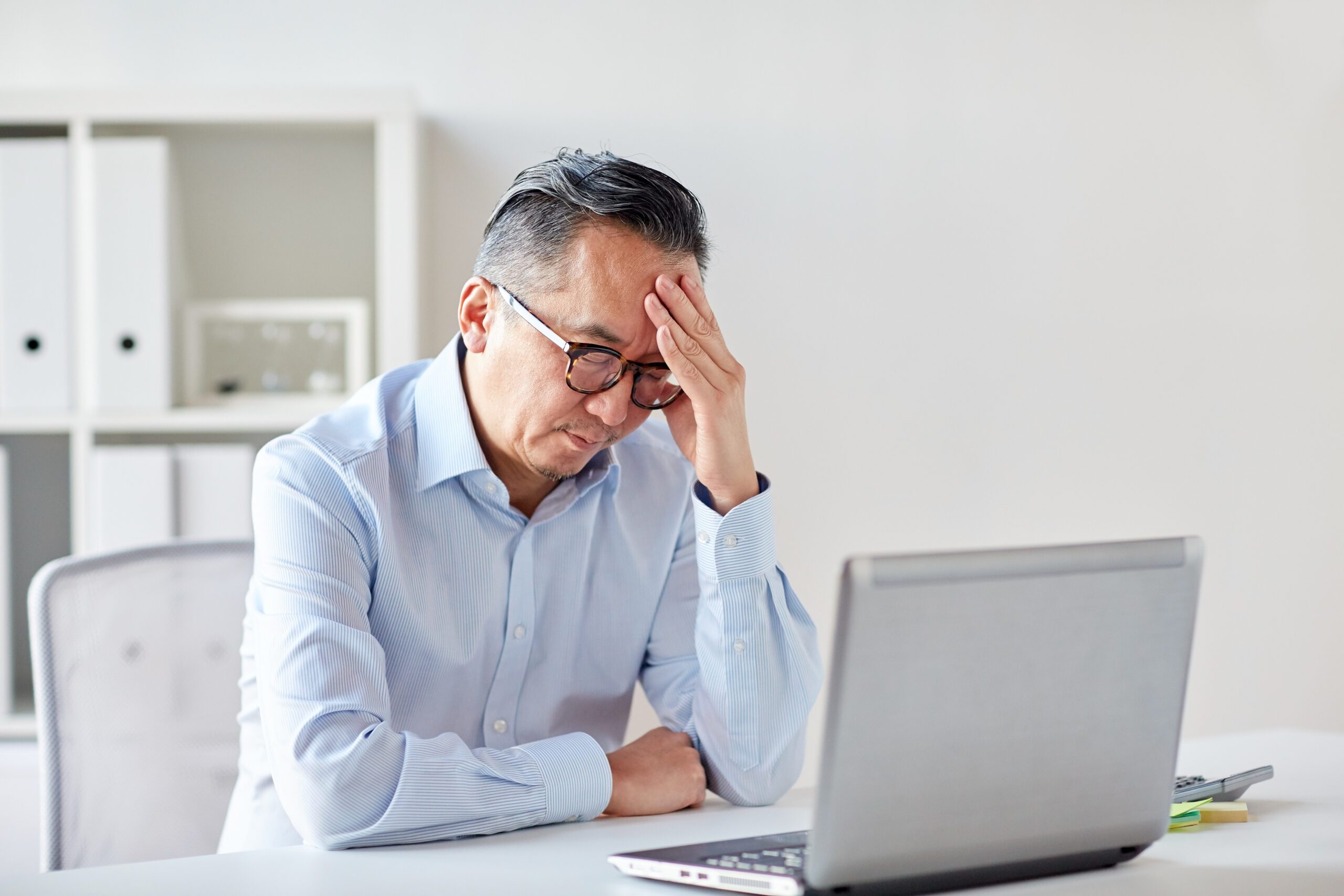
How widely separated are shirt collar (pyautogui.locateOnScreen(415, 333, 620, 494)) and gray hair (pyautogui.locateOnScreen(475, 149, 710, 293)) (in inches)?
5.1

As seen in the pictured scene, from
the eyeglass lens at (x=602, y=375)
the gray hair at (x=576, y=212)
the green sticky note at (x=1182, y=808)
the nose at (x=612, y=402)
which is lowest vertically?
the green sticky note at (x=1182, y=808)

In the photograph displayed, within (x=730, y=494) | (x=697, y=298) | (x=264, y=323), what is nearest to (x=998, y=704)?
(x=730, y=494)

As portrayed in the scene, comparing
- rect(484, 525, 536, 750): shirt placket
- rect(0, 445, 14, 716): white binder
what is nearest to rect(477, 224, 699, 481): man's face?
rect(484, 525, 536, 750): shirt placket

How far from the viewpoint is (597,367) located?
1.23 metres

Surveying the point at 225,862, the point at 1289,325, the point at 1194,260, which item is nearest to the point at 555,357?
the point at 225,862

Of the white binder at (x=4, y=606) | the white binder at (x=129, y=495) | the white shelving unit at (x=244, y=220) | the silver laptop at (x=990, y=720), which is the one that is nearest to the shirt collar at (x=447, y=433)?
the silver laptop at (x=990, y=720)

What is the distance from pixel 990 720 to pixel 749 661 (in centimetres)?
52

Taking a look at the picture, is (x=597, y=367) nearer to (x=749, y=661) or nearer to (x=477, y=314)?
(x=477, y=314)

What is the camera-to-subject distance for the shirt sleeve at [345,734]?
938mm

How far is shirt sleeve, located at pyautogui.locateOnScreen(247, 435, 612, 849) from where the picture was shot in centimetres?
94

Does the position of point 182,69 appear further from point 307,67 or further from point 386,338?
point 386,338

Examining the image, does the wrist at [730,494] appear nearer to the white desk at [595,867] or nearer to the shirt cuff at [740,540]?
the shirt cuff at [740,540]

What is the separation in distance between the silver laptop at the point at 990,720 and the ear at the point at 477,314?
27.8 inches

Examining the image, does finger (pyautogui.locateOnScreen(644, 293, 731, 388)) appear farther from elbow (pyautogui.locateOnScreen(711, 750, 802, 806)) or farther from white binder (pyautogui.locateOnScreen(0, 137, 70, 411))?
white binder (pyautogui.locateOnScreen(0, 137, 70, 411))
